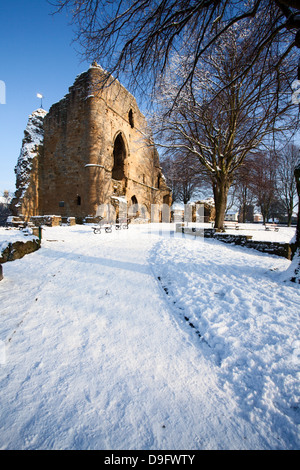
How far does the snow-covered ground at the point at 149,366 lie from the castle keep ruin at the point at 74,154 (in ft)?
49.4

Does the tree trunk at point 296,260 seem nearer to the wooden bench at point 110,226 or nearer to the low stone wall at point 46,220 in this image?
the wooden bench at point 110,226

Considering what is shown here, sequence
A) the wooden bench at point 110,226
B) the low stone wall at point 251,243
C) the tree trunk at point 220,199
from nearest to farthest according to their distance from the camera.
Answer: the low stone wall at point 251,243 → the tree trunk at point 220,199 → the wooden bench at point 110,226

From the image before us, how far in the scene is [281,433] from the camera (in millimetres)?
1197

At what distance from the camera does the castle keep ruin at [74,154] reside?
653 inches

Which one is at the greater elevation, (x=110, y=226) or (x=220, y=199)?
(x=220, y=199)

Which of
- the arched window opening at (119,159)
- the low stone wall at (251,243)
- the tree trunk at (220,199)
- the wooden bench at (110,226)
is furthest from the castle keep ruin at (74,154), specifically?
the low stone wall at (251,243)

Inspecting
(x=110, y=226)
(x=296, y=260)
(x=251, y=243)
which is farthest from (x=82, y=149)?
(x=296, y=260)

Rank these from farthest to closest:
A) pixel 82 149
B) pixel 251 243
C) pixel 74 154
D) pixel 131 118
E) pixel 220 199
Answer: pixel 131 118, pixel 74 154, pixel 82 149, pixel 220 199, pixel 251 243

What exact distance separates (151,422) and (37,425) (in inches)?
28.5

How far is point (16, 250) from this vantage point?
4.83 meters

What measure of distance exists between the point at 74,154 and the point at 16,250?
1526 cm

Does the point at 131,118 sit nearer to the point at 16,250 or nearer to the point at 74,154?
the point at 74,154

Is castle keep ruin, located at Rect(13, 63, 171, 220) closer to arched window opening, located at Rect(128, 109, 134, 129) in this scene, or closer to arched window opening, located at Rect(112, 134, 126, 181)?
arched window opening, located at Rect(112, 134, 126, 181)

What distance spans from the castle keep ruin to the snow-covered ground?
15049 mm
